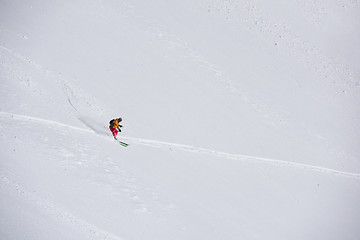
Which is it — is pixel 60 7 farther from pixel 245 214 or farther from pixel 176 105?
pixel 245 214

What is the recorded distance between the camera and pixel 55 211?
39.6ft

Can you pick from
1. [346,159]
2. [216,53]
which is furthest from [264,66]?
[346,159]

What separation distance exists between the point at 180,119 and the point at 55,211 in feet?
35.2

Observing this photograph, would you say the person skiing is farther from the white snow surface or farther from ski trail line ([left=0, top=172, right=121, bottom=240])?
ski trail line ([left=0, top=172, right=121, bottom=240])

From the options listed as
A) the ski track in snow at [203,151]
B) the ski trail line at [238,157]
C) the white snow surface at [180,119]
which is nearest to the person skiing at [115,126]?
the white snow surface at [180,119]

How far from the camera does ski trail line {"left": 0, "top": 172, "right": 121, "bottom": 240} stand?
39.1 feet

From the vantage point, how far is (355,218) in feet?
66.3

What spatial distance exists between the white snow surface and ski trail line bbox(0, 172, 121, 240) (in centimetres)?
5

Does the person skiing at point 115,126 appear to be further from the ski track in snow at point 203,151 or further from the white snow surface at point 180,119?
the ski track in snow at point 203,151

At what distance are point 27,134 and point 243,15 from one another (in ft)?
71.0

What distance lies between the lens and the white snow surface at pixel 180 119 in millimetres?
14062

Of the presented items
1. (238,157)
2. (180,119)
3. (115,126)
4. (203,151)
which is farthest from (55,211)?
(238,157)

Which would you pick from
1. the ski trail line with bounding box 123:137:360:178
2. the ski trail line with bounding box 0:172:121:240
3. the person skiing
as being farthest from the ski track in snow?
the ski trail line with bounding box 0:172:121:240

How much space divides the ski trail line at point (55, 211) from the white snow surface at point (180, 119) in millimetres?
46
